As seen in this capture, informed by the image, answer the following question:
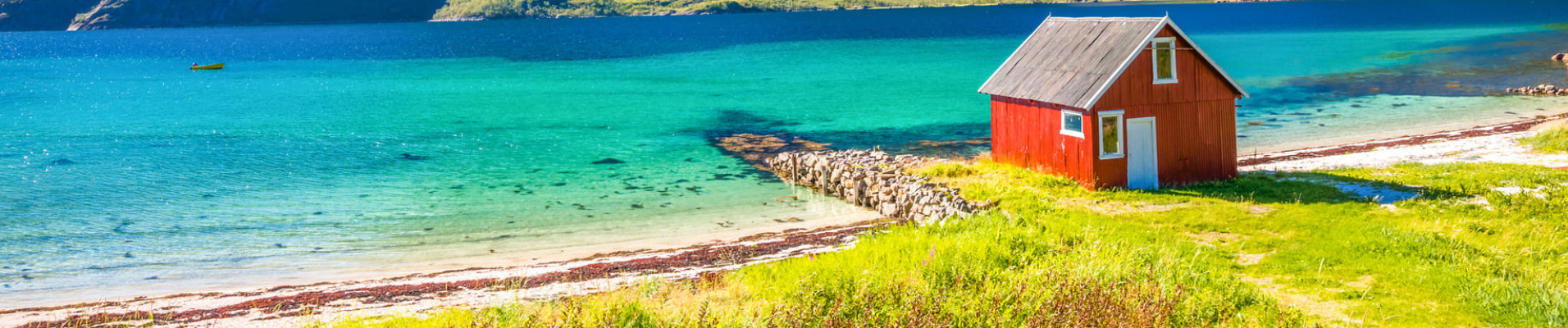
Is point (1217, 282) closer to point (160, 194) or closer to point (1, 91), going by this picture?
point (160, 194)

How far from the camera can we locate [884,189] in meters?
27.0

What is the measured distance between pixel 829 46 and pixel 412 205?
3446 inches

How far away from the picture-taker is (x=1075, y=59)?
2444 cm

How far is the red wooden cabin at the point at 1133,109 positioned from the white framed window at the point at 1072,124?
22 millimetres

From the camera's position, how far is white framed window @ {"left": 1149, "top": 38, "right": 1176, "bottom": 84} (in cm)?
2292

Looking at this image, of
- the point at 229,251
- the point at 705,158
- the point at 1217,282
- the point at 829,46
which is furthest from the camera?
the point at 829,46

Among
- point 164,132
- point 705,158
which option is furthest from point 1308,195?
point 164,132

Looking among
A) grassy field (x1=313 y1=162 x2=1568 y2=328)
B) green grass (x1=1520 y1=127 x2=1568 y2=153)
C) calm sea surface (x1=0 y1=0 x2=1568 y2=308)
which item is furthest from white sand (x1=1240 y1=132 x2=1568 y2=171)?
calm sea surface (x1=0 y1=0 x2=1568 y2=308)

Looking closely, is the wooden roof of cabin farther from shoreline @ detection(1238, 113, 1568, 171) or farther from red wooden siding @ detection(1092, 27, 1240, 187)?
shoreline @ detection(1238, 113, 1568, 171)

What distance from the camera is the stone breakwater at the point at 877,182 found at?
23.6m

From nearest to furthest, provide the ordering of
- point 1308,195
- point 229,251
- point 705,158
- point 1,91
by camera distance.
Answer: point 1308,195 < point 229,251 < point 705,158 < point 1,91

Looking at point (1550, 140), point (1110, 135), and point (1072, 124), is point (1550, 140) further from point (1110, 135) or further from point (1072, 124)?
point (1072, 124)

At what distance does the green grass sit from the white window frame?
14.5 m

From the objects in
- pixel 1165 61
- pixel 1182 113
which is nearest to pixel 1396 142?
pixel 1182 113
